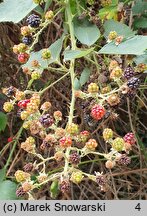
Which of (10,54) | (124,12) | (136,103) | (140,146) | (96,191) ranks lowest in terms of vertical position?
(96,191)

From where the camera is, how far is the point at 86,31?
1.01 m

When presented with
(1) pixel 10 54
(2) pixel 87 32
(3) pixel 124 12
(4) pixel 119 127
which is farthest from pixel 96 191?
(2) pixel 87 32

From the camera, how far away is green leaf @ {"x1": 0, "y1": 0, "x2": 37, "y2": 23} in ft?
3.28

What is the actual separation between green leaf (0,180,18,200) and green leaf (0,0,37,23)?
16.6 inches

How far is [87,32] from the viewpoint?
1.01m

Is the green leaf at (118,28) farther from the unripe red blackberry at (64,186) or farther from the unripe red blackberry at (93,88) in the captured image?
the unripe red blackberry at (64,186)

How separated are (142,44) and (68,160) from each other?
25 cm

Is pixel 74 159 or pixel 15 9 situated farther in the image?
pixel 15 9

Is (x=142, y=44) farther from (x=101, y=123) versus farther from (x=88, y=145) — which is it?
(x=101, y=123)

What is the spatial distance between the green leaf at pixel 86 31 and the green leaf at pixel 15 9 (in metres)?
0.10

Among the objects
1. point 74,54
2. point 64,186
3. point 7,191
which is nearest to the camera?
point 64,186

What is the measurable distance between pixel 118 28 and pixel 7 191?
0.48m

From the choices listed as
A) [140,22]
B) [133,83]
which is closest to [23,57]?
[133,83]

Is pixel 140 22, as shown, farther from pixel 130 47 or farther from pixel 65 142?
pixel 65 142
